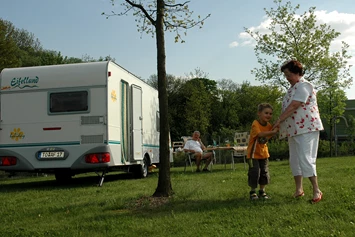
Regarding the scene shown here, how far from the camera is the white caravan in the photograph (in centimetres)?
909

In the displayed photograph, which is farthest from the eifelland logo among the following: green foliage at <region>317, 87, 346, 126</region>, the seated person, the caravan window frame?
green foliage at <region>317, 87, 346, 126</region>

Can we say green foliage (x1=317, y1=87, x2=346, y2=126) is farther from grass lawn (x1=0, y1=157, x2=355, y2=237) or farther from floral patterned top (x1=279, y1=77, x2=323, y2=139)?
floral patterned top (x1=279, y1=77, x2=323, y2=139)

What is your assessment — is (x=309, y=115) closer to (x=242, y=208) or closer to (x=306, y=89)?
(x=306, y=89)

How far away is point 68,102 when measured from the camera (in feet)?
30.5

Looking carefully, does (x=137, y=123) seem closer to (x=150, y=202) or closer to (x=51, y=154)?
(x=51, y=154)

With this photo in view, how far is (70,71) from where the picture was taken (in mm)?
9359

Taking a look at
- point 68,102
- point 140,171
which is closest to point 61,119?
point 68,102

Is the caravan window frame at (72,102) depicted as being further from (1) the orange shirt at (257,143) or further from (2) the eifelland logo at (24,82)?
(1) the orange shirt at (257,143)

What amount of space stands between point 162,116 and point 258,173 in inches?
64.4

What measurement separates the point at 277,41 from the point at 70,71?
1119cm

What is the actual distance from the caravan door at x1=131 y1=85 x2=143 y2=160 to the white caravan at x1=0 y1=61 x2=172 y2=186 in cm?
92

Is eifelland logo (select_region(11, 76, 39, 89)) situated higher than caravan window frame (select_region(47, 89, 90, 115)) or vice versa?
eifelland logo (select_region(11, 76, 39, 89))

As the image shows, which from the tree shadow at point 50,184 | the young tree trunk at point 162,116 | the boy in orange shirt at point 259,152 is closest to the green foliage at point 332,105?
the tree shadow at point 50,184

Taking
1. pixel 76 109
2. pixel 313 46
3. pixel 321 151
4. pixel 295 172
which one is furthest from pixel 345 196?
pixel 321 151
